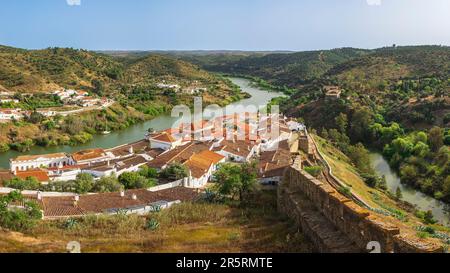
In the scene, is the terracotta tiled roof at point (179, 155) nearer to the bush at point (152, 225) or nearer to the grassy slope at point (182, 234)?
the grassy slope at point (182, 234)

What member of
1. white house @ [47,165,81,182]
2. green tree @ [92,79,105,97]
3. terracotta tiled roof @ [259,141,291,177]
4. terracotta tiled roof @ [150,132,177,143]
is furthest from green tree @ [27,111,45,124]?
terracotta tiled roof @ [259,141,291,177]

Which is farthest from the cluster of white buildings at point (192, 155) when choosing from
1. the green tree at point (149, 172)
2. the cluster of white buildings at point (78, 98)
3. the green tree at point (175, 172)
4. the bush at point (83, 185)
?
the cluster of white buildings at point (78, 98)

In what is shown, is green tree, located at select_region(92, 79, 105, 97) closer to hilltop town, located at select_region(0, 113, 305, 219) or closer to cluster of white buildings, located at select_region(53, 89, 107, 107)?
cluster of white buildings, located at select_region(53, 89, 107, 107)

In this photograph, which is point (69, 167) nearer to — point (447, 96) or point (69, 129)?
point (69, 129)

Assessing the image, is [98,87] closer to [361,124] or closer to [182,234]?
[361,124]

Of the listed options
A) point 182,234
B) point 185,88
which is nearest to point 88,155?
point 182,234

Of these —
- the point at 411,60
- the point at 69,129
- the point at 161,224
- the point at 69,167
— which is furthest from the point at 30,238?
the point at 411,60

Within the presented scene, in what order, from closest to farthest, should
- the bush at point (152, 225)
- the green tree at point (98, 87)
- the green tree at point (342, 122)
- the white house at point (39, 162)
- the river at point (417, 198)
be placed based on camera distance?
the bush at point (152, 225) < the river at point (417, 198) < the white house at point (39, 162) < the green tree at point (342, 122) < the green tree at point (98, 87)
